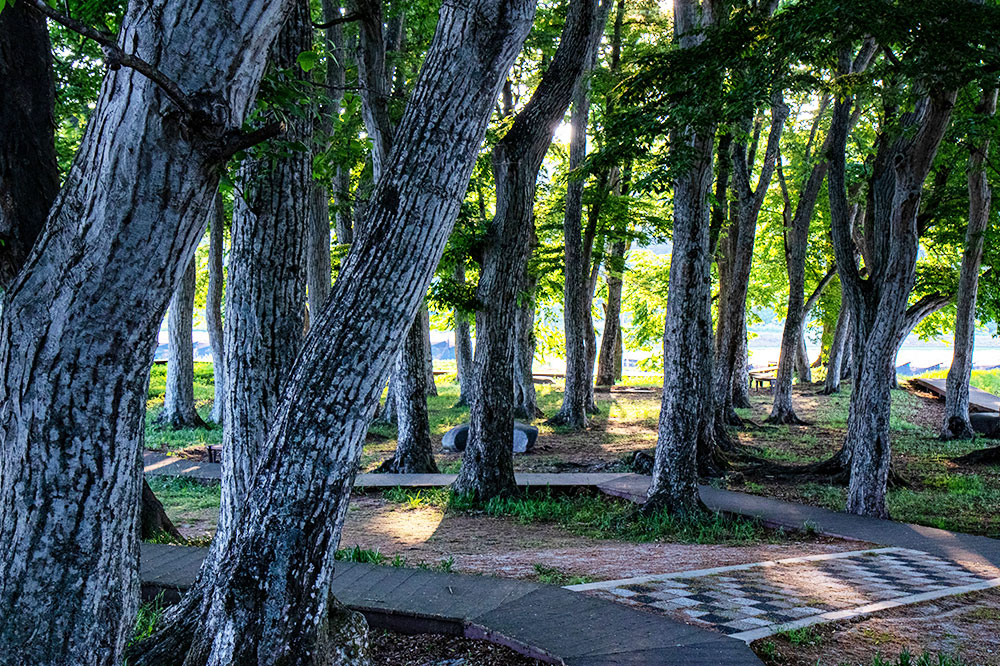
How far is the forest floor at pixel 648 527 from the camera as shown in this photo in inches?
201

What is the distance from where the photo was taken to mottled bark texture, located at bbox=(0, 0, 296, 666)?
2883mm

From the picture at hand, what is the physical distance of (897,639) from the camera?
5.01 m

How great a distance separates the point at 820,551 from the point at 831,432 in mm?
11422

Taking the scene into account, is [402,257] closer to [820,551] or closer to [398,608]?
[398,608]

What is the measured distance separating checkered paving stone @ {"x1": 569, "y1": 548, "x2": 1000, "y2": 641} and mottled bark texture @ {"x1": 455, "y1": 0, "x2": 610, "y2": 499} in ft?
13.9

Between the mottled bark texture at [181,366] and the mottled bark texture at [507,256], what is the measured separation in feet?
35.7

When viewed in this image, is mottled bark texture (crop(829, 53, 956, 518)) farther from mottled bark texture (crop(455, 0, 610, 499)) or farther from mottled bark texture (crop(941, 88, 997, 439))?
mottled bark texture (crop(941, 88, 997, 439))

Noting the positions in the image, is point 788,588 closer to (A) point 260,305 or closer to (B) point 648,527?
(B) point 648,527

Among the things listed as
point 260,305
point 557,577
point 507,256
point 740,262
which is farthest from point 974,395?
point 260,305

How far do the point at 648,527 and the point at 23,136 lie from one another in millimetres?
6957

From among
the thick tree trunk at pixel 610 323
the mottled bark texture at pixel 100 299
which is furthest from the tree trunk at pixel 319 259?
the mottled bark texture at pixel 100 299

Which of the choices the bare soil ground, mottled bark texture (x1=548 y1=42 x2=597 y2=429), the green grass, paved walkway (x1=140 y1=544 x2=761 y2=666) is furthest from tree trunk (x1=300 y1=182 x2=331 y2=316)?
the bare soil ground

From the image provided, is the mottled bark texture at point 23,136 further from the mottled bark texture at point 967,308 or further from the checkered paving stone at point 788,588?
the mottled bark texture at point 967,308

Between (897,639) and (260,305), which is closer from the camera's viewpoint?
(260,305)
